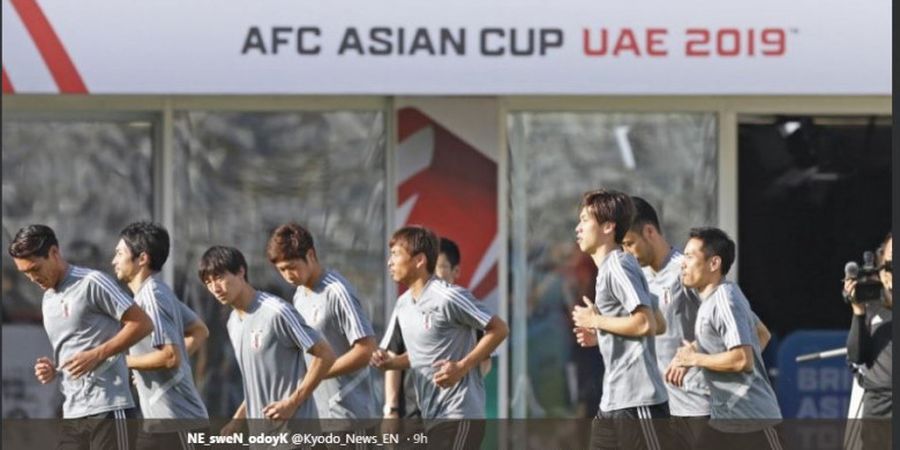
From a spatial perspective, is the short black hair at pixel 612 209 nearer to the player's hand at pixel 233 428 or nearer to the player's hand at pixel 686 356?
the player's hand at pixel 686 356

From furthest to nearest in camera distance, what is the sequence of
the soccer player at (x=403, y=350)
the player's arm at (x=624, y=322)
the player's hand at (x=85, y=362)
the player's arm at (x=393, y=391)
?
the player's arm at (x=393, y=391) < the soccer player at (x=403, y=350) < the player's hand at (x=85, y=362) < the player's arm at (x=624, y=322)

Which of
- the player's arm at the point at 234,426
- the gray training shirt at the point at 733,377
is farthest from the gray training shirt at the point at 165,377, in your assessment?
the gray training shirt at the point at 733,377

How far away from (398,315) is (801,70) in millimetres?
3455

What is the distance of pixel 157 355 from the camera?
30.2 feet

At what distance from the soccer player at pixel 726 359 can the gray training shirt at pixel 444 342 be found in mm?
972

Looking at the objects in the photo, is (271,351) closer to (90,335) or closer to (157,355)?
(157,355)

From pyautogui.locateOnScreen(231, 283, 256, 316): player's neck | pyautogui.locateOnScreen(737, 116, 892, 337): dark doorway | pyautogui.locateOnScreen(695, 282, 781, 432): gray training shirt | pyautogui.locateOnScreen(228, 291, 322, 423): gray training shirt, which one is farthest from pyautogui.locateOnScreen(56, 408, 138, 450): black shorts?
pyautogui.locateOnScreen(737, 116, 892, 337): dark doorway

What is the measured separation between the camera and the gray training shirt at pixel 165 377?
363 inches

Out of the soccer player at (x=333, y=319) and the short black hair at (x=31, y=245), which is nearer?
the short black hair at (x=31, y=245)

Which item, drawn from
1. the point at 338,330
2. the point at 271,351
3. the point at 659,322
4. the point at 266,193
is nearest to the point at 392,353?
the point at 338,330

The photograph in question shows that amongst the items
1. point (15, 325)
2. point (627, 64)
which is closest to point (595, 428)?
point (627, 64)

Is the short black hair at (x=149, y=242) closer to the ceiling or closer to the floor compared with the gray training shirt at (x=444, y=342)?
closer to the ceiling

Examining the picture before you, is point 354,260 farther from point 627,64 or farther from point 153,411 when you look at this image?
point 153,411

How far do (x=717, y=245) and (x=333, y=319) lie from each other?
188 cm
